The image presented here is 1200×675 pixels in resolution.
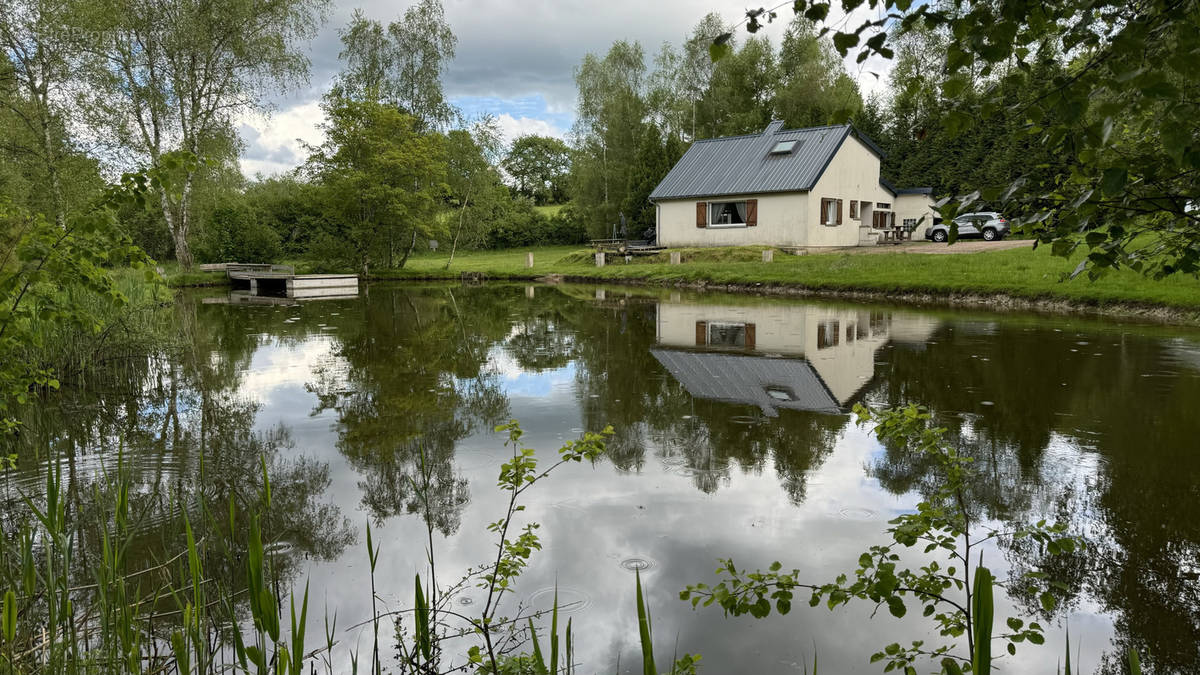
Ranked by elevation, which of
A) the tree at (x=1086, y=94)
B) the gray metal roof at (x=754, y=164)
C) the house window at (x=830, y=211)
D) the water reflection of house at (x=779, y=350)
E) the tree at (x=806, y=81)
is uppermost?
the tree at (x=806, y=81)

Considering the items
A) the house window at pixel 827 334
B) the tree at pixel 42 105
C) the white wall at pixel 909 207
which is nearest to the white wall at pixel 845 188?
the white wall at pixel 909 207

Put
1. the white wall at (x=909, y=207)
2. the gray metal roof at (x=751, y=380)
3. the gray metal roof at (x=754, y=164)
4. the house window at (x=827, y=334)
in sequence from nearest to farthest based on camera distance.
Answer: the gray metal roof at (x=751, y=380)
the house window at (x=827, y=334)
the gray metal roof at (x=754, y=164)
the white wall at (x=909, y=207)

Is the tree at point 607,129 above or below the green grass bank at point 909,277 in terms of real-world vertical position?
above

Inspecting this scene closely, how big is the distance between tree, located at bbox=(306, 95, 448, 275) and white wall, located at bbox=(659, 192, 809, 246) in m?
8.86

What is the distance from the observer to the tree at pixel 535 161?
6675cm

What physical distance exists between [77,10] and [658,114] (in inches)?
1096

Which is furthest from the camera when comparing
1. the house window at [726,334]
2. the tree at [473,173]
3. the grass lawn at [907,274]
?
the tree at [473,173]

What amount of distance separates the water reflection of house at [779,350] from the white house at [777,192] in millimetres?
11688

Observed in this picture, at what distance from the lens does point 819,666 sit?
2.95 meters

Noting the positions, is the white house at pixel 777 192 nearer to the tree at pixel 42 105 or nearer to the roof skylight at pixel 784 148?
the roof skylight at pixel 784 148

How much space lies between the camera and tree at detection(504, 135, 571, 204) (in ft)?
219

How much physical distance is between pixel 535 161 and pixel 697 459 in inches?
2522

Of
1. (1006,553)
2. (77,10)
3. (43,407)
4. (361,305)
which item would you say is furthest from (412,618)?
(77,10)

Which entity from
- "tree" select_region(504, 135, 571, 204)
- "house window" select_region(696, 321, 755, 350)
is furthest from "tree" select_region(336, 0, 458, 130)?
"tree" select_region(504, 135, 571, 204)
